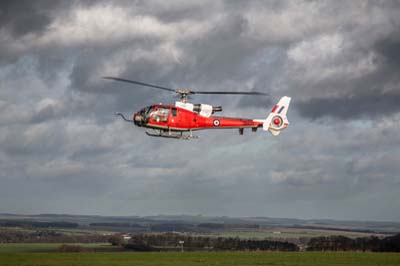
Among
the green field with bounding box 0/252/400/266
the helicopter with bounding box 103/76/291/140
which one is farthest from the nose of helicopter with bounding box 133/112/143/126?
the green field with bounding box 0/252/400/266

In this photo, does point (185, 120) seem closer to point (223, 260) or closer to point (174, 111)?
point (174, 111)

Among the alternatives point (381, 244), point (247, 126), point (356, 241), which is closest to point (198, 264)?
point (247, 126)

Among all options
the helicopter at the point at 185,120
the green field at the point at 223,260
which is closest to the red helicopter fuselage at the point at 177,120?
the helicopter at the point at 185,120

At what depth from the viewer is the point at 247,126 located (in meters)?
54.2

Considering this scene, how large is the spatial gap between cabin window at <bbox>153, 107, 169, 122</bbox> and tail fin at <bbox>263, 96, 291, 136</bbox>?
34.5 ft

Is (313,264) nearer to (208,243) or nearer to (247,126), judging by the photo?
(247,126)

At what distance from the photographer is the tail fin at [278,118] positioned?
5553cm

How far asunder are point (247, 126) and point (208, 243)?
110980 millimetres

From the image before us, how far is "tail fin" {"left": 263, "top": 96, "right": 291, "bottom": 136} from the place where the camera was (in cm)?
5553

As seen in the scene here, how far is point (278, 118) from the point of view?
55.9 metres

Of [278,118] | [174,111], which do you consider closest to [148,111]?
[174,111]

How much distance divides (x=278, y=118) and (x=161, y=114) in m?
12.6

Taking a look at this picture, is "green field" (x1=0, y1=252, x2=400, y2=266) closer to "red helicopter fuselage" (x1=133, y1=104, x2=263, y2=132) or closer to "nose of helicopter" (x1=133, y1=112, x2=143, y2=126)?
"red helicopter fuselage" (x1=133, y1=104, x2=263, y2=132)

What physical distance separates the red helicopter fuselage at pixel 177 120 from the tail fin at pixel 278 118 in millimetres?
2986
